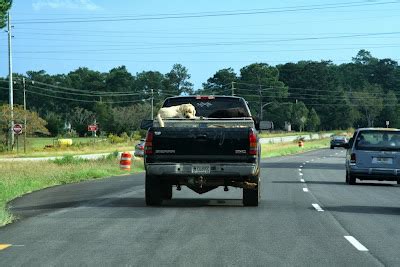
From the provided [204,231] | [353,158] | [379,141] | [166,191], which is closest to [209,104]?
[166,191]

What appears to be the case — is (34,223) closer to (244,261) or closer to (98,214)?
(98,214)

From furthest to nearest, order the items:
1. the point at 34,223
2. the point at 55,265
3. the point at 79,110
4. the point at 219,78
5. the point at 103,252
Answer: the point at 219,78 < the point at 79,110 < the point at 34,223 < the point at 103,252 < the point at 55,265

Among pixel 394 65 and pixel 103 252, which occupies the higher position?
pixel 394 65

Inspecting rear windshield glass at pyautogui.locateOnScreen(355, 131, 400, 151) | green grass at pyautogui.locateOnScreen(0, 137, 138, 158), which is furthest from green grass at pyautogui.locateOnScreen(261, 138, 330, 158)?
rear windshield glass at pyautogui.locateOnScreen(355, 131, 400, 151)

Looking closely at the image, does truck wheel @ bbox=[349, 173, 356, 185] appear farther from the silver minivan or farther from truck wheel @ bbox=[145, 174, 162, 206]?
truck wheel @ bbox=[145, 174, 162, 206]

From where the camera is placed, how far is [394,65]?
177875mm

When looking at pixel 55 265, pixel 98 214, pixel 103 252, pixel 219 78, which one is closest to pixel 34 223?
pixel 98 214

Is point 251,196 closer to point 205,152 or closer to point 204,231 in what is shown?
point 205,152

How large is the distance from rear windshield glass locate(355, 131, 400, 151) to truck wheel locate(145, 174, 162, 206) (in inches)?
422

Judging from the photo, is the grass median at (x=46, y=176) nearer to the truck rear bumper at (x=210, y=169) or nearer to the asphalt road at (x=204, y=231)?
the asphalt road at (x=204, y=231)

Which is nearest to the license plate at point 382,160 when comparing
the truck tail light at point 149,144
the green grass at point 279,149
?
the truck tail light at point 149,144

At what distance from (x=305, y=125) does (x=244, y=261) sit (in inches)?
5536

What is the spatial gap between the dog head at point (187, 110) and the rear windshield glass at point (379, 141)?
32.7 feet

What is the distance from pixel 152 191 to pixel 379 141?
11.4 metres
